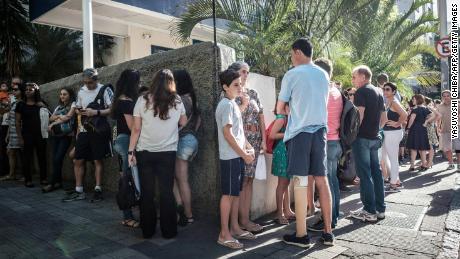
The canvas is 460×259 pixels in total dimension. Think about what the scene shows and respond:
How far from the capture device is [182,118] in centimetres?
411

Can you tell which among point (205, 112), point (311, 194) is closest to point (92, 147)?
point (205, 112)

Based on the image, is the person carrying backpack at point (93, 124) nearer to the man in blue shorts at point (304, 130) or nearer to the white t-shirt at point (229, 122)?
the white t-shirt at point (229, 122)

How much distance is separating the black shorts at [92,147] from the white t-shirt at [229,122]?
243 centimetres

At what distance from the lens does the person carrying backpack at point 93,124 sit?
5.47 meters

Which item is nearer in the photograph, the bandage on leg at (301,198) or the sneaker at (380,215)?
the bandage on leg at (301,198)

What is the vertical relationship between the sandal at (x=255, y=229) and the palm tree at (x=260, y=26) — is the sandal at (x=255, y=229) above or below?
below

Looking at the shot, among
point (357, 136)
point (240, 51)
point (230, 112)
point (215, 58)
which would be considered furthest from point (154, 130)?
point (240, 51)

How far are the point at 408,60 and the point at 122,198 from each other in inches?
553

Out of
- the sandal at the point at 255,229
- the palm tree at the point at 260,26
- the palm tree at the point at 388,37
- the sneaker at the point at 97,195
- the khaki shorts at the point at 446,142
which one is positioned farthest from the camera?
the palm tree at the point at 388,37

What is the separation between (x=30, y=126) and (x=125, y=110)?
3.36 m

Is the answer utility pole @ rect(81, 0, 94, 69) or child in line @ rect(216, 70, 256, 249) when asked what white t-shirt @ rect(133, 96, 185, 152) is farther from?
utility pole @ rect(81, 0, 94, 69)

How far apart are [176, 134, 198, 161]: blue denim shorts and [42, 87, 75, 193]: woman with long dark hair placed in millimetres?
2764

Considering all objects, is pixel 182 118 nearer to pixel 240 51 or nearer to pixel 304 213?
pixel 304 213

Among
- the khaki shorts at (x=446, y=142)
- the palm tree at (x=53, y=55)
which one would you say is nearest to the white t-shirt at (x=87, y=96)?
the khaki shorts at (x=446, y=142)
